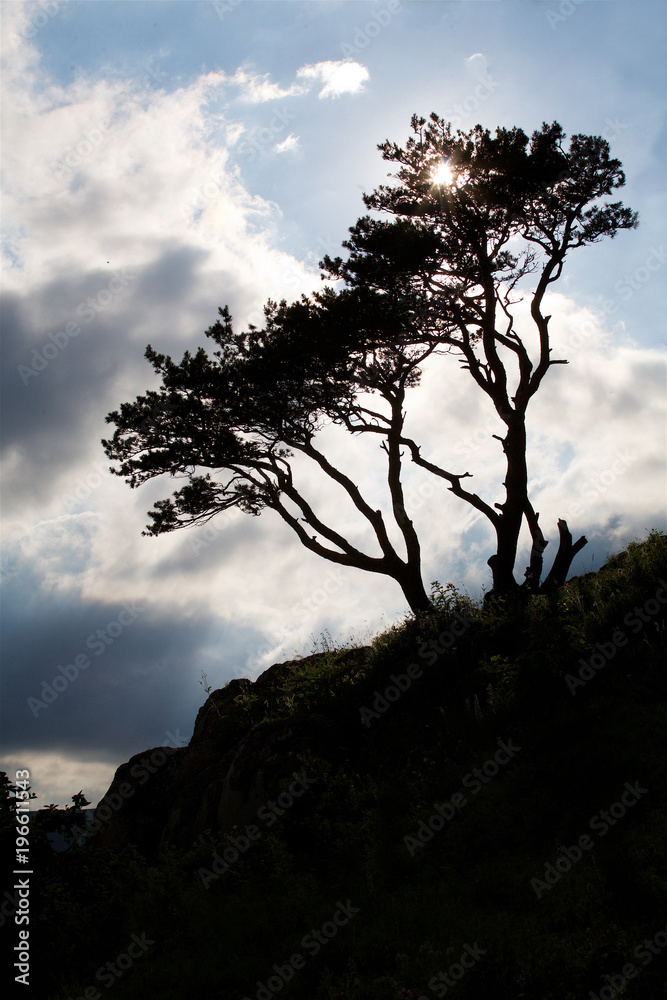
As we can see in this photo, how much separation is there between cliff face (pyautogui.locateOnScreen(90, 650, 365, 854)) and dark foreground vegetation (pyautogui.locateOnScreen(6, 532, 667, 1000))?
0.37 metres

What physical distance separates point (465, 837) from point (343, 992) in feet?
8.27

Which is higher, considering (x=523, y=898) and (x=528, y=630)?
(x=528, y=630)

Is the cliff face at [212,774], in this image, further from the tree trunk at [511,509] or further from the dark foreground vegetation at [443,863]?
the tree trunk at [511,509]

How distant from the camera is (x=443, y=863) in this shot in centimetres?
683

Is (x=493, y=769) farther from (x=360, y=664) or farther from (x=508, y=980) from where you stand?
(x=360, y=664)

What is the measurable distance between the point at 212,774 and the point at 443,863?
663 cm

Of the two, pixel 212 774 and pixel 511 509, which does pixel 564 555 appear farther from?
pixel 212 774

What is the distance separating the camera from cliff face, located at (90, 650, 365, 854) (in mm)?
10312

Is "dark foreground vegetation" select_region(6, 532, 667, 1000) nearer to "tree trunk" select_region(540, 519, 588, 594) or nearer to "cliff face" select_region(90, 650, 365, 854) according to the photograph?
"cliff face" select_region(90, 650, 365, 854)

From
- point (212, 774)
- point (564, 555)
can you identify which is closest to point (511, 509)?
point (564, 555)

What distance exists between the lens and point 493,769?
8203mm

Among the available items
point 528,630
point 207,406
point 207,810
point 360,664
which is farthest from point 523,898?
point 207,406

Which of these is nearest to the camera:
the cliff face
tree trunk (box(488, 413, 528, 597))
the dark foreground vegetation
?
the dark foreground vegetation

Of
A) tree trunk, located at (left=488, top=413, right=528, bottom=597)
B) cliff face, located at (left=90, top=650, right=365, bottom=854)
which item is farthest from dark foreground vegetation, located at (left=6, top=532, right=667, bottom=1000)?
tree trunk, located at (left=488, top=413, right=528, bottom=597)
